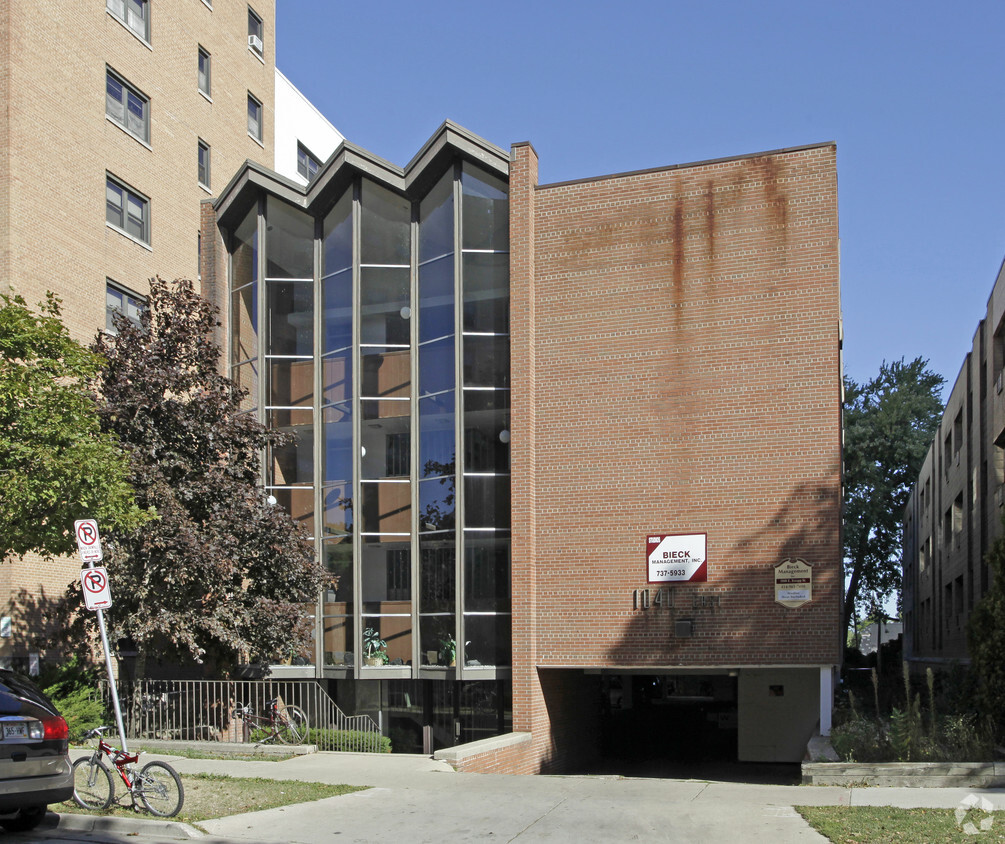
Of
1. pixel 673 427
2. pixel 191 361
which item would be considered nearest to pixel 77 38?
pixel 191 361

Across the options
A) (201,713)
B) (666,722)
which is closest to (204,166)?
(201,713)

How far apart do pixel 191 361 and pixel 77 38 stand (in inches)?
452

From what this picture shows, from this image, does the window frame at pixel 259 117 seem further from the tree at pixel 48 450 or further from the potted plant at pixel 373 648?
the tree at pixel 48 450

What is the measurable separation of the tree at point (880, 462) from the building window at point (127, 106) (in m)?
33.2

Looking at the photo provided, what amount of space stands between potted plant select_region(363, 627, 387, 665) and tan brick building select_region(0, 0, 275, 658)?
25.2 feet

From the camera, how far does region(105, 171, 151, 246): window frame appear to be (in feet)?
90.2

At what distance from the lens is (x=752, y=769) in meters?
23.3

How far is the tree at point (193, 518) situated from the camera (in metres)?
18.4

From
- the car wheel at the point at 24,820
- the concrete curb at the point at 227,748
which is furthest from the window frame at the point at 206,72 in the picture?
the car wheel at the point at 24,820

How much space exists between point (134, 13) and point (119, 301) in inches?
321

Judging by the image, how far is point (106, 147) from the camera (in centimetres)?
2733

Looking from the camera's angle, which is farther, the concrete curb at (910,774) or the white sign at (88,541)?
the concrete curb at (910,774)

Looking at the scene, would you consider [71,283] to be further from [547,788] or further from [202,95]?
[547,788]

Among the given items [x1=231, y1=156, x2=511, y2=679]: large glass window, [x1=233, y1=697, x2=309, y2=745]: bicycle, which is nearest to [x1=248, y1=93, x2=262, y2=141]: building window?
[x1=231, y1=156, x2=511, y2=679]: large glass window
